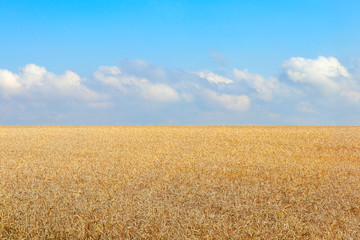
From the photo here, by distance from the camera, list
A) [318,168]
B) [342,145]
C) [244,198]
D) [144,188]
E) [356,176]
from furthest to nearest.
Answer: [342,145] → [318,168] → [356,176] → [144,188] → [244,198]

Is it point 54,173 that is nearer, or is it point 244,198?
point 244,198

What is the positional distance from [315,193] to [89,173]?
21.0ft

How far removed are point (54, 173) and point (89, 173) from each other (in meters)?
1.03

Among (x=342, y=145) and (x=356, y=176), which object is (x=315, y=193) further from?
(x=342, y=145)

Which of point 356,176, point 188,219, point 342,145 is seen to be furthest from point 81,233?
point 342,145

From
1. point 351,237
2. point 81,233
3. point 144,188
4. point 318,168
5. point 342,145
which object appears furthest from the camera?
point 342,145

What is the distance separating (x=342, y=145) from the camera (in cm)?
1841

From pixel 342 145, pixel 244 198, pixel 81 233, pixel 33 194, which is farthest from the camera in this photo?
pixel 342 145

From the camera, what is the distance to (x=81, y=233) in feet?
16.8

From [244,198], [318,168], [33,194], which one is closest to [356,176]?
[318,168]

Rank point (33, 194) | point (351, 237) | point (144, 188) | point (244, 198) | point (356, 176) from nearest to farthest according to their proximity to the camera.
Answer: point (351, 237) < point (244, 198) < point (33, 194) < point (144, 188) < point (356, 176)

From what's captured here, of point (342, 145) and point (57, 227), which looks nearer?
point (57, 227)

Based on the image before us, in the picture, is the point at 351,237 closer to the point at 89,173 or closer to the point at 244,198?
the point at 244,198

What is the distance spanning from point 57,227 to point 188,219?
2.03 m
